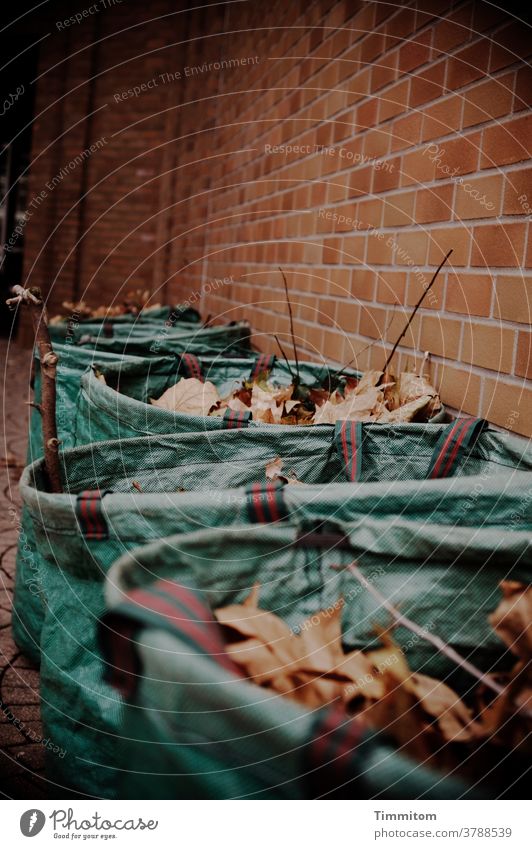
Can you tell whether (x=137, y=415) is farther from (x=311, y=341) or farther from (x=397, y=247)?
(x=311, y=341)

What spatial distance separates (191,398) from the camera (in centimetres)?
177

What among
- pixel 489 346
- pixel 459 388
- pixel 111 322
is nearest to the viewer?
pixel 489 346

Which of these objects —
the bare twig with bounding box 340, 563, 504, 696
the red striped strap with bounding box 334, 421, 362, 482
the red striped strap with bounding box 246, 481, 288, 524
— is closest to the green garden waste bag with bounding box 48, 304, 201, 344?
the red striped strap with bounding box 334, 421, 362, 482

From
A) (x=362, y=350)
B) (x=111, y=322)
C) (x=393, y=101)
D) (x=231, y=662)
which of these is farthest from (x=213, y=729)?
(x=111, y=322)

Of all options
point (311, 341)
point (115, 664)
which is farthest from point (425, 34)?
point (115, 664)

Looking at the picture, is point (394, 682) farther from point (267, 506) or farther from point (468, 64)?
point (468, 64)

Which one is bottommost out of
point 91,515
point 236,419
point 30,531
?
point 30,531

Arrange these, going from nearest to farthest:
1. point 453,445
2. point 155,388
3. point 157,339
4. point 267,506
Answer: point 267,506 → point 453,445 → point 155,388 → point 157,339

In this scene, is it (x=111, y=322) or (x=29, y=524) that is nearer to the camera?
(x=29, y=524)

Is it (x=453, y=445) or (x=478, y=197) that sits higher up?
(x=478, y=197)

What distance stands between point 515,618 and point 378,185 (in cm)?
147

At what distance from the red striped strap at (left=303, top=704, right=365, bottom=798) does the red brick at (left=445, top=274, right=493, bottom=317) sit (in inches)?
37.9

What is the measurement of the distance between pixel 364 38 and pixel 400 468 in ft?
4.74

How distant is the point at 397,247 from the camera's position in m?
1.95
